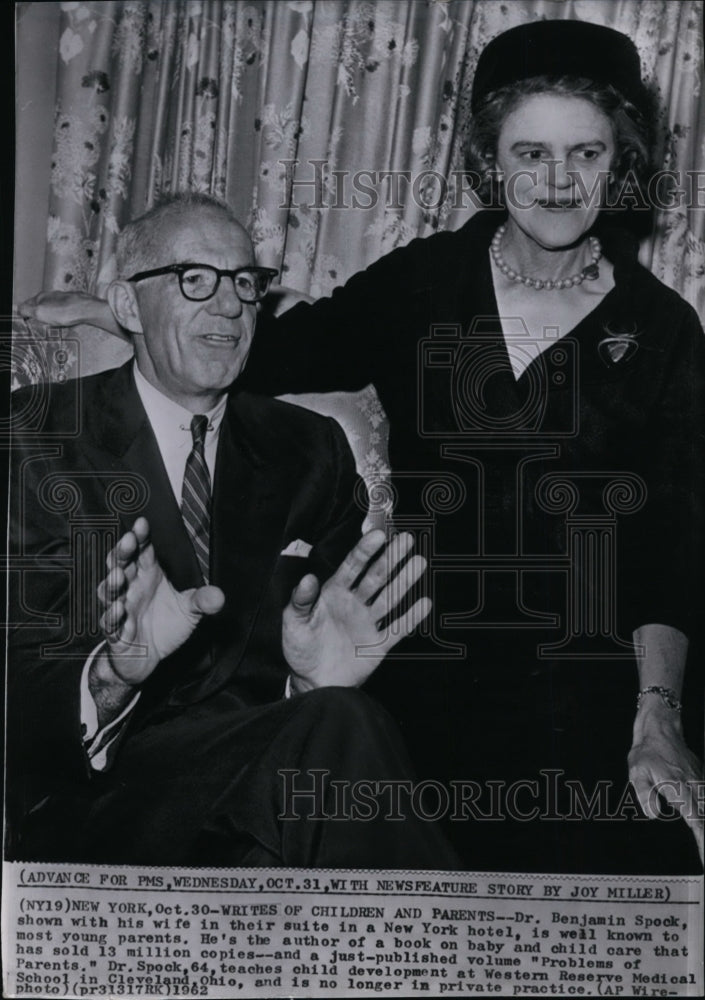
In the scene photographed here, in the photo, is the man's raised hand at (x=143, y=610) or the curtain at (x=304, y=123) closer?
the man's raised hand at (x=143, y=610)

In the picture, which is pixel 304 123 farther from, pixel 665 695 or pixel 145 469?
pixel 665 695

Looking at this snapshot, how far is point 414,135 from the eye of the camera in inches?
89.4

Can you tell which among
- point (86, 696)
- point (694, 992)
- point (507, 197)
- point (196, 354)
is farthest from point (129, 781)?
point (507, 197)

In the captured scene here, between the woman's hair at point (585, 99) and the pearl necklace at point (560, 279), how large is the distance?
115 mm

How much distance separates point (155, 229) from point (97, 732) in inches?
41.7

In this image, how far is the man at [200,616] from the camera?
86.0 inches

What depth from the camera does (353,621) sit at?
218 centimetres

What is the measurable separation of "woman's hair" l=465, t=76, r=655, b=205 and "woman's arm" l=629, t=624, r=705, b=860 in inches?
38.6

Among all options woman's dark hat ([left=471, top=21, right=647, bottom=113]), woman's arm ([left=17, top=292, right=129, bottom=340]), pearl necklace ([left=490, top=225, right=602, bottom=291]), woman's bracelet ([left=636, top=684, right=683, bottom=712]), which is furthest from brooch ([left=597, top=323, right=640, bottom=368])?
woman's arm ([left=17, top=292, right=129, bottom=340])

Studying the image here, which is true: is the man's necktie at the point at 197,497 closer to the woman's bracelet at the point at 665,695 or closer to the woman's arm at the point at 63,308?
the woman's arm at the point at 63,308

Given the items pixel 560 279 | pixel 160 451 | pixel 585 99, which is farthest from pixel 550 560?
pixel 585 99

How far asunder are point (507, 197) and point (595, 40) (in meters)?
0.37
